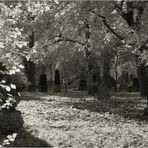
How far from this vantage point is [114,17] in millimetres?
23625

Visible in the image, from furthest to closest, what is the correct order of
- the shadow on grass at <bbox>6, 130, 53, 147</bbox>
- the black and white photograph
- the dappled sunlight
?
the dappled sunlight, the shadow on grass at <bbox>6, 130, 53, 147</bbox>, the black and white photograph

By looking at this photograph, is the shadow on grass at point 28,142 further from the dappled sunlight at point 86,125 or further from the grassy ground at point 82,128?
the dappled sunlight at point 86,125

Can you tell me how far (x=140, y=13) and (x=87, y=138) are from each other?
9.11 metres

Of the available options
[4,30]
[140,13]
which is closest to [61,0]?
[140,13]

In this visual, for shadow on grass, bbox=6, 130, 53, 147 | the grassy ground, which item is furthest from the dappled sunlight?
shadow on grass, bbox=6, 130, 53, 147

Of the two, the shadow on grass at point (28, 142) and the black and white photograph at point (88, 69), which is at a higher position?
the black and white photograph at point (88, 69)

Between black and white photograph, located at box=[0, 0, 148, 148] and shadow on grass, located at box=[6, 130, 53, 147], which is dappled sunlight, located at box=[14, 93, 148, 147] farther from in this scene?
shadow on grass, located at box=[6, 130, 53, 147]

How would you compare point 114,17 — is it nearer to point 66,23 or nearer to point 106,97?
point 66,23

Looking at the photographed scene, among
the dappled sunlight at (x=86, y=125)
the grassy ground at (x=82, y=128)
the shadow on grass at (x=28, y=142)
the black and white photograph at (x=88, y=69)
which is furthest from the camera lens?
the dappled sunlight at (x=86, y=125)

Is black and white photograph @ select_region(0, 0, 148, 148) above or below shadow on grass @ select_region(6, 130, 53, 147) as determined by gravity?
above

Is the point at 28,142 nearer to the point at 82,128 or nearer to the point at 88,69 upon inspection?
the point at 82,128

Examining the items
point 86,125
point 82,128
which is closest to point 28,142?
point 82,128

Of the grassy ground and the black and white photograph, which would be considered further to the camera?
the grassy ground

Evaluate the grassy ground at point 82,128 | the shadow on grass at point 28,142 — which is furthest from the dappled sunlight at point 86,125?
the shadow on grass at point 28,142
